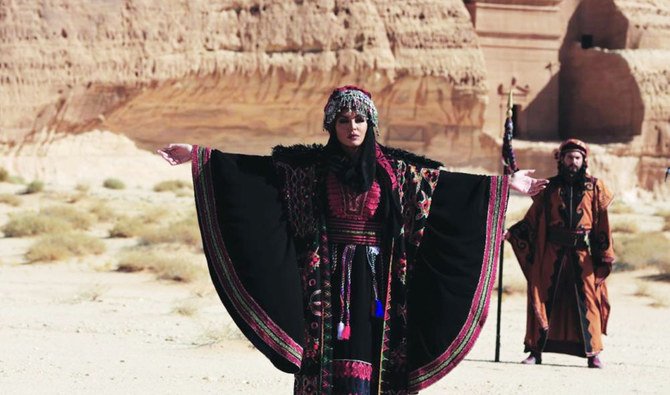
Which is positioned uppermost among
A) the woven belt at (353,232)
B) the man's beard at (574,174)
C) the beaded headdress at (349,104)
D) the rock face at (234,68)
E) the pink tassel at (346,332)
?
the rock face at (234,68)

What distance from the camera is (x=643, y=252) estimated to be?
51.3 feet

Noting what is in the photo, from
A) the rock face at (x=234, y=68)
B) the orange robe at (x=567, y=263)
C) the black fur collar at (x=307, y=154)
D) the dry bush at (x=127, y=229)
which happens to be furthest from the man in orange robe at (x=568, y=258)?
the rock face at (x=234, y=68)

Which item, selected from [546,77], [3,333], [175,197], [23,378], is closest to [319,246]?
[23,378]

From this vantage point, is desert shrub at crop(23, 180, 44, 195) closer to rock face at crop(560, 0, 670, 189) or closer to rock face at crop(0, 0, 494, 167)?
rock face at crop(0, 0, 494, 167)

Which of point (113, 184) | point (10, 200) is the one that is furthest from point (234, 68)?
point (10, 200)

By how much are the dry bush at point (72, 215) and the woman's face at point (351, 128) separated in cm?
1237

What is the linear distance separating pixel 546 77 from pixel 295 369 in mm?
25660

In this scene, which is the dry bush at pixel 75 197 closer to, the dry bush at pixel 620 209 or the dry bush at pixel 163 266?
the dry bush at pixel 163 266

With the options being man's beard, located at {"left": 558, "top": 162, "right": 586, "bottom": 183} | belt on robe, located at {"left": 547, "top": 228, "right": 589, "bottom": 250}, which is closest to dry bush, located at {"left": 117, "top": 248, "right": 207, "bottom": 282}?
belt on robe, located at {"left": 547, "top": 228, "right": 589, "bottom": 250}

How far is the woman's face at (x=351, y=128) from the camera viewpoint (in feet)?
15.0

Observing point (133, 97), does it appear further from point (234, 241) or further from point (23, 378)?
point (234, 241)

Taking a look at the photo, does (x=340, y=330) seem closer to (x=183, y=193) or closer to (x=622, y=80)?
(x=183, y=193)

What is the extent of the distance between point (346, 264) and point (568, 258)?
12.3 feet

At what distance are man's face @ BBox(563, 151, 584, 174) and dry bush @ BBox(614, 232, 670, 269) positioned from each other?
7.24 metres
